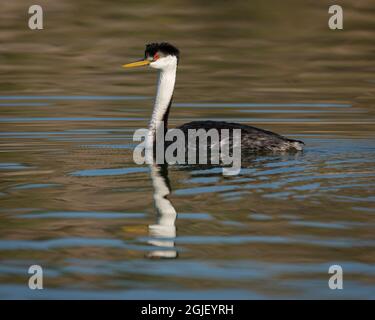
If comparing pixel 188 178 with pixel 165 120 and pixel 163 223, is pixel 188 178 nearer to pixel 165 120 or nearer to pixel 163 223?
pixel 163 223

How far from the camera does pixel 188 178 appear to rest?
10.5m

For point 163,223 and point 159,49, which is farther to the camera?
point 159,49

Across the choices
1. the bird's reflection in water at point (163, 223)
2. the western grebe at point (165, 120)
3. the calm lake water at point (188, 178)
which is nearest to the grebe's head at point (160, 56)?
the western grebe at point (165, 120)

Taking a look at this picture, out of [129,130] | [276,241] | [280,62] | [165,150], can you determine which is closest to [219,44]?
[280,62]

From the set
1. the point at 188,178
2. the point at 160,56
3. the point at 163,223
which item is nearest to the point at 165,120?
the point at 160,56

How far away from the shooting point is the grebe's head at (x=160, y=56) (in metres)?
12.5

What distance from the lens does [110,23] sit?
25.6 m

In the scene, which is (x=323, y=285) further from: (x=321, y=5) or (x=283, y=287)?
(x=321, y=5)

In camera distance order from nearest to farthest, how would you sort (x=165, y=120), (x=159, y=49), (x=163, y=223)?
(x=163, y=223) < (x=159, y=49) < (x=165, y=120)

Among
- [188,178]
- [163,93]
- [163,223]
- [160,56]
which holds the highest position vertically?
[160,56]

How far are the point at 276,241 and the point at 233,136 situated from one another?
152 inches

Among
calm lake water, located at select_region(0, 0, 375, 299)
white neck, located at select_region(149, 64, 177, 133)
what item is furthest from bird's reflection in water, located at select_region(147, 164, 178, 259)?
white neck, located at select_region(149, 64, 177, 133)

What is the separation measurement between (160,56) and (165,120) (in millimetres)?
784

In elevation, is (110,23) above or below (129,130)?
above
